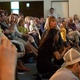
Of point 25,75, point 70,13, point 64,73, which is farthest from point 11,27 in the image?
point 70,13

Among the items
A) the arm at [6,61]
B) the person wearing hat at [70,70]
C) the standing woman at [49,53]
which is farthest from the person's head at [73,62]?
the standing woman at [49,53]

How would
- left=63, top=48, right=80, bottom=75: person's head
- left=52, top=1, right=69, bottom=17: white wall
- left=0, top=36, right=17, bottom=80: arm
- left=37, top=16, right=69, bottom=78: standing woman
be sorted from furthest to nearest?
left=52, top=1, right=69, bottom=17: white wall, left=37, top=16, right=69, bottom=78: standing woman, left=63, top=48, right=80, bottom=75: person's head, left=0, top=36, right=17, bottom=80: arm

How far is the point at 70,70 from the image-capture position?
2609 mm

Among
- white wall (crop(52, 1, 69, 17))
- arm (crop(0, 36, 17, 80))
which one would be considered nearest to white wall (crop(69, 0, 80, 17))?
white wall (crop(52, 1, 69, 17))

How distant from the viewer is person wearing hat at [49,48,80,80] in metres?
2.44

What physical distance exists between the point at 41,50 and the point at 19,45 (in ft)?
4.03

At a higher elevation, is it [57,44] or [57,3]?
[57,3]

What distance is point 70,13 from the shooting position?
12734 millimetres

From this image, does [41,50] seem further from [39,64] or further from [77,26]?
[77,26]

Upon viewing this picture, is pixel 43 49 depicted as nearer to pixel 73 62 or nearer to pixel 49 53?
pixel 49 53

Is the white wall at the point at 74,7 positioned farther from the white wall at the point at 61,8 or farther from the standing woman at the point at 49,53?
the standing woman at the point at 49,53

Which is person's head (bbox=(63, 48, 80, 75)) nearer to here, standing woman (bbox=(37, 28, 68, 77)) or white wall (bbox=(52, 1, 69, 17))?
standing woman (bbox=(37, 28, 68, 77))

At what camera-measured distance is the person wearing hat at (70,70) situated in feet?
8.00

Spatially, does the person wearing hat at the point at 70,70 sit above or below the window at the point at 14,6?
below
